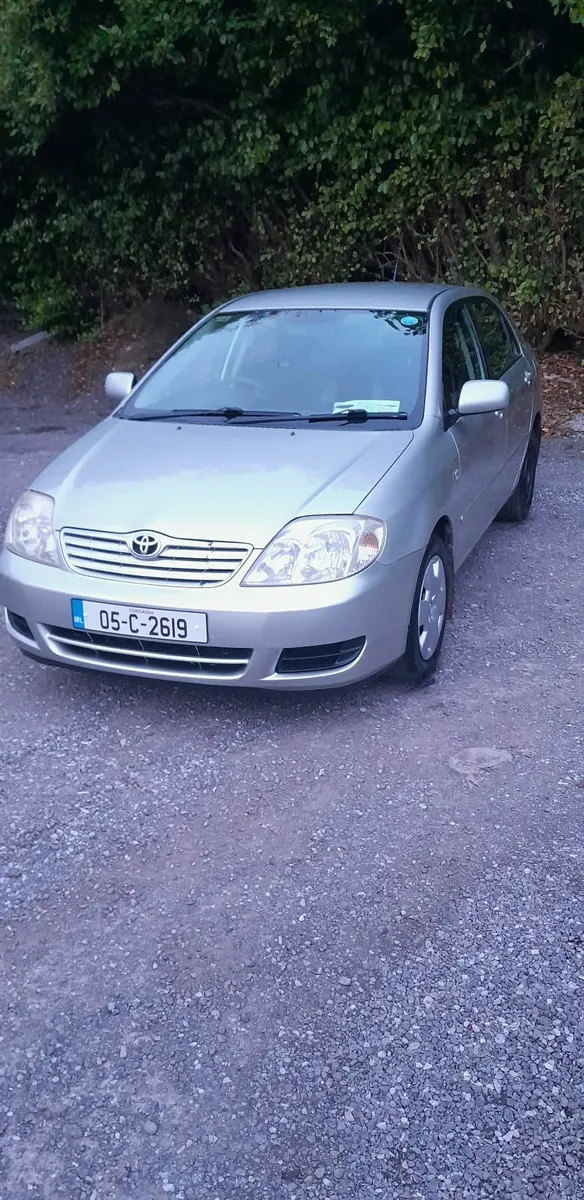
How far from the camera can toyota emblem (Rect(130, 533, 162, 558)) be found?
13.2ft

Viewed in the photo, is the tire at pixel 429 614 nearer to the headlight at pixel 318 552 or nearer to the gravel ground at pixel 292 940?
the gravel ground at pixel 292 940

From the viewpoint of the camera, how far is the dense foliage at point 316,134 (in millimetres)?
9797

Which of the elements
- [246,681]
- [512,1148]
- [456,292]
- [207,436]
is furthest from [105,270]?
[512,1148]

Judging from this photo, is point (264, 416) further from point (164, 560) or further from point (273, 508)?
point (164, 560)

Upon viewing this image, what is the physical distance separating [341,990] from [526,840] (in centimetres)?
94

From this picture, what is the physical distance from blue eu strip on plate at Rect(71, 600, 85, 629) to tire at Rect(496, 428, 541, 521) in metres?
3.43

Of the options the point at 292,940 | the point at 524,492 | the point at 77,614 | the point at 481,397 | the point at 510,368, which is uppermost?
the point at 481,397

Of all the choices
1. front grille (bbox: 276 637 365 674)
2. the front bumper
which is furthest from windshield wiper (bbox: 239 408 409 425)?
front grille (bbox: 276 637 365 674)

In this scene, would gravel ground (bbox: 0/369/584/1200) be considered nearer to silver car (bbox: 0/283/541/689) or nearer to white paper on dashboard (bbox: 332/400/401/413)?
silver car (bbox: 0/283/541/689)

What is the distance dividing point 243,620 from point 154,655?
401 millimetres

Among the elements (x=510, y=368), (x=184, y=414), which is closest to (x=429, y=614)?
(x=184, y=414)

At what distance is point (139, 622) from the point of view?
4.00 m

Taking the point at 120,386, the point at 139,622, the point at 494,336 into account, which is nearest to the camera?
the point at 139,622

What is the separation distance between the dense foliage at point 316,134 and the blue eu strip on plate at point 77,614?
6482 mm
